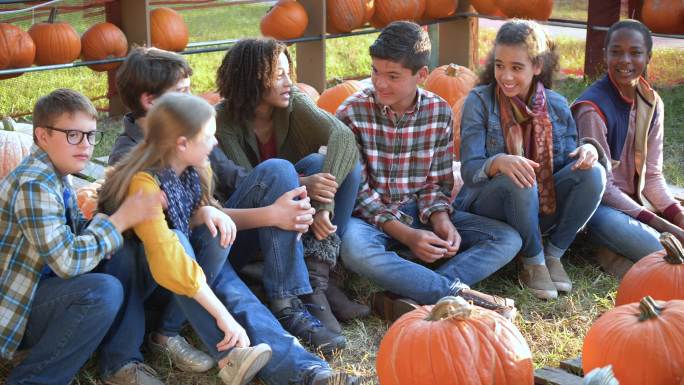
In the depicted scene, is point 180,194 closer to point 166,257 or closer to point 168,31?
point 166,257

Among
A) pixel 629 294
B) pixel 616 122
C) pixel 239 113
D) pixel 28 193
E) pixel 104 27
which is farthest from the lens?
pixel 104 27

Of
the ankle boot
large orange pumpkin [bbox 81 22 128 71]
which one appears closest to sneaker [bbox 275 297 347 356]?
the ankle boot

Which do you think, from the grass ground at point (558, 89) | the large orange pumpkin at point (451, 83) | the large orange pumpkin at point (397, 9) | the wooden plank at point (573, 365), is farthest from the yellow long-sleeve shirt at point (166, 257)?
the large orange pumpkin at point (397, 9)

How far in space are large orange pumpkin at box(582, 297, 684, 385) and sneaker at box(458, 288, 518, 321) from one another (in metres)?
0.63

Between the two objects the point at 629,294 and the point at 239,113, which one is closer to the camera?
the point at 629,294

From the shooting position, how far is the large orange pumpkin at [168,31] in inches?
258

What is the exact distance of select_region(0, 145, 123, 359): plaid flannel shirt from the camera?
2684mm

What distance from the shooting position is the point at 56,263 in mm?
2697

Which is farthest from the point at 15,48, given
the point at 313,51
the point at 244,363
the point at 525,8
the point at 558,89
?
the point at 558,89

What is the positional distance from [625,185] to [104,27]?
3.81m

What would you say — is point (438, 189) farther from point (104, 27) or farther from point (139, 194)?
point (104, 27)

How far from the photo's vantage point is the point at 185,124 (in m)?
2.85

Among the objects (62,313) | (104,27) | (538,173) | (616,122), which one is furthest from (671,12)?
(62,313)

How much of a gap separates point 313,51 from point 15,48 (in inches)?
87.6
